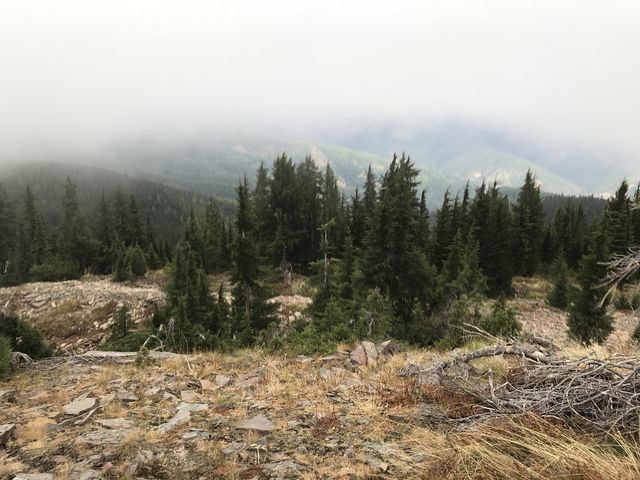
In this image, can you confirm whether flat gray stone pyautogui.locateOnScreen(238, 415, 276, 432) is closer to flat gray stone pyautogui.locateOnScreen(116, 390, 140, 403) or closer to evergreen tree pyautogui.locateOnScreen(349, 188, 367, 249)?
flat gray stone pyautogui.locateOnScreen(116, 390, 140, 403)

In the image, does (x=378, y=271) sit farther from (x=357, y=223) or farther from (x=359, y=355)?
(x=357, y=223)

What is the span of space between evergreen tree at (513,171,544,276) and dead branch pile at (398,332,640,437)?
4429cm

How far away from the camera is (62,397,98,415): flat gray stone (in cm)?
537

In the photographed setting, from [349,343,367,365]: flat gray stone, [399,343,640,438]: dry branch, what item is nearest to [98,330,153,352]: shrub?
[349,343,367,365]: flat gray stone

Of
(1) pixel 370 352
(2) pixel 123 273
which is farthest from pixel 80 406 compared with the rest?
(2) pixel 123 273

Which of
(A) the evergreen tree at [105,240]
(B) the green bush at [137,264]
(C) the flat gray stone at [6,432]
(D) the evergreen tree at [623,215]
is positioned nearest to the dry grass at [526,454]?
(C) the flat gray stone at [6,432]

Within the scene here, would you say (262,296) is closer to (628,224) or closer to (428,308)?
(428,308)

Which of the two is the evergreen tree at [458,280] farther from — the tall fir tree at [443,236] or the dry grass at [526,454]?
the dry grass at [526,454]

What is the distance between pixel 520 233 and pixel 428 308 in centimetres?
3062

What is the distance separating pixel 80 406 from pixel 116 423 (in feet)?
3.39

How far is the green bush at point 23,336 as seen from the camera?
10023mm

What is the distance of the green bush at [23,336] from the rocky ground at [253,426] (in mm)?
2318

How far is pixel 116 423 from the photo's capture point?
16.3ft

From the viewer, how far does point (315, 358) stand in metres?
8.38
